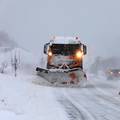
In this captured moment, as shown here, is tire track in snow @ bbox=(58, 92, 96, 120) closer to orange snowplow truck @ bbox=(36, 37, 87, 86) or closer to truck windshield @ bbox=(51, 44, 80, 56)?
orange snowplow truck @ bbox=(36, 37, 87, 86)

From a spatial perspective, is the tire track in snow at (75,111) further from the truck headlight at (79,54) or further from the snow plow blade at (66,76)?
the truck headlight at (79,54)

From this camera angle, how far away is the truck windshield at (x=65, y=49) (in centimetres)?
2755

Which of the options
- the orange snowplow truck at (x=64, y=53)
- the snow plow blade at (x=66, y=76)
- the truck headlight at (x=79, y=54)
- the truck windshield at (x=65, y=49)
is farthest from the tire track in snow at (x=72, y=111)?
the truck windshield at (x=65, y=49)

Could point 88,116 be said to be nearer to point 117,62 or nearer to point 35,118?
point 35,118

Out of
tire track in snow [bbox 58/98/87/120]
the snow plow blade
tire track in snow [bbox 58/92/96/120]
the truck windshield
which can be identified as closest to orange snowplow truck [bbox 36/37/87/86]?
the truck windshield

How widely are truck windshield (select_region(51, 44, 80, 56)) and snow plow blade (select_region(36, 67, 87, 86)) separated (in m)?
2.25

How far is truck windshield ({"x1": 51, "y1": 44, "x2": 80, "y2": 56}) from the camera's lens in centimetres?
2755

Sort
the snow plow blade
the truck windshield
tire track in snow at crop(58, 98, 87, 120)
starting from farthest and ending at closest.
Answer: the truck windshield → the snow plow blade → tire track in snow at crop(58, 98, 87, 120)

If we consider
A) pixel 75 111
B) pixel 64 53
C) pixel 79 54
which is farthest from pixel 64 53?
pixel 75 111

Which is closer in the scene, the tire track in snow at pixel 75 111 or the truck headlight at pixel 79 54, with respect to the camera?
the tire track in snow at pixel 75 111

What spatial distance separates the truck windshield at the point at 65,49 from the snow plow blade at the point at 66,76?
2.25 meters

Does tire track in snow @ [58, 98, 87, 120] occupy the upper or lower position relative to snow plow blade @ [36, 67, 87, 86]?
lower

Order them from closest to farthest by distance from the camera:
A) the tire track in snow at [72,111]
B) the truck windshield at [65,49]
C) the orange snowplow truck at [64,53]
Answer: the tire track in snow at [72,111], the orange snowplow truck at [64,53], the truck windshield at [65,49]

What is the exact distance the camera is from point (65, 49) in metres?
27.6
